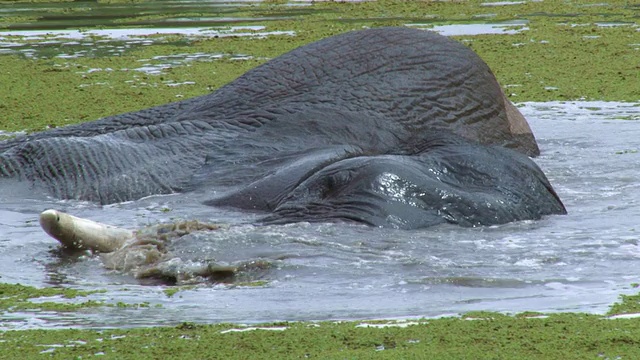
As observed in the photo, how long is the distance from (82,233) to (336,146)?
5.90 feet

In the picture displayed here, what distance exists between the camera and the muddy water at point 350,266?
13.0 feet

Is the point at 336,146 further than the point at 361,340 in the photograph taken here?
Yes

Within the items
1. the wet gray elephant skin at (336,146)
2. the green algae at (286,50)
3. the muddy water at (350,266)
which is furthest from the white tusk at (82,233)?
the green algae at (286,50)

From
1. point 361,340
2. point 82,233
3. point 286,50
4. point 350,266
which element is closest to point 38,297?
point 82,233

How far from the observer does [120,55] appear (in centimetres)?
1227

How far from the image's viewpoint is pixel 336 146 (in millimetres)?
6070

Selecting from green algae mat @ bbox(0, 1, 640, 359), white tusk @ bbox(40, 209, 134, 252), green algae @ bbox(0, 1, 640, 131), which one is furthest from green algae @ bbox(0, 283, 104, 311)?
green algae @ bbox(0, 1, 640, 131)

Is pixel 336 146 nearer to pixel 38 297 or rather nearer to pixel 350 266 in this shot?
pixel 350 266

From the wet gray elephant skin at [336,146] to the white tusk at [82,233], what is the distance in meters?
0.71

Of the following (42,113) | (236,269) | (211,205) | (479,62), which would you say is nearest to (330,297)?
(236,269)

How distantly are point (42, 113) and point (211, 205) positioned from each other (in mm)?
3755

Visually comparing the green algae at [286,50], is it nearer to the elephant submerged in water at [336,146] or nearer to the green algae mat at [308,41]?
the green algae mat at [308,41]

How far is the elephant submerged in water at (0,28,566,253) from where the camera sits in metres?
5.15

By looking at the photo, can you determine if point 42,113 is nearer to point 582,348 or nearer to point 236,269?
point 236,269
